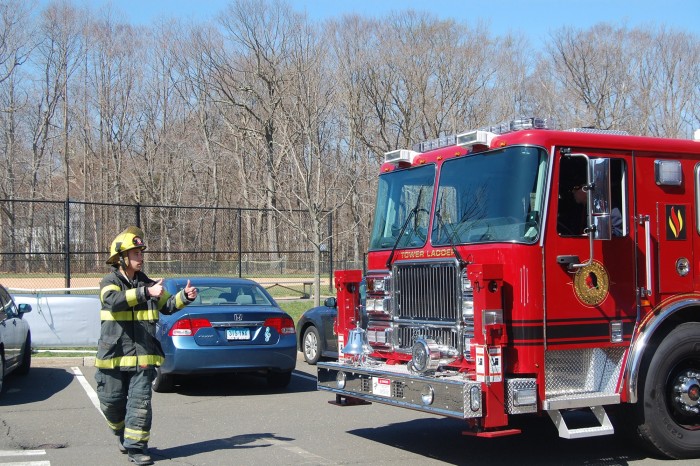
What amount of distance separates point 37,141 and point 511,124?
46.7 meters

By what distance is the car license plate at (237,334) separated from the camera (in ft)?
34.4

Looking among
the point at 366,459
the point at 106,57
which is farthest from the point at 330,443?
the point at 106,57

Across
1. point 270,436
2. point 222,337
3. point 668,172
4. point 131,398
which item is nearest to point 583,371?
point 668,172

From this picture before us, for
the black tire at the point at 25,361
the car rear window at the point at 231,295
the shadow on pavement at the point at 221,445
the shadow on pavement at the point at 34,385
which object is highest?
the car rear window at the point at 231,295

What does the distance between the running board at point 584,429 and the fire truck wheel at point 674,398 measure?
473 millimetres

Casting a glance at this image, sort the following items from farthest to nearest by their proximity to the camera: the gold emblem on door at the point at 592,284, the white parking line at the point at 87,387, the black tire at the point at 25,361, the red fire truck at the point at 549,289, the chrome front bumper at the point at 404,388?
the black tire at the point at 25,361 < the white parking line at the point at 87,387 < the gold emblem on door at the point at 592,284 < the red fire truck at the point at 549,289 < the chrome front bumper at the point at 404,388

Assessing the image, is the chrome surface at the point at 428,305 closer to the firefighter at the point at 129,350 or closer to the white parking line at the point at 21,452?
the firefighter at the point at 129,350

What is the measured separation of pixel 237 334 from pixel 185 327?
677 millimetres

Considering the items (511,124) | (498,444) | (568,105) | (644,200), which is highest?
(568,105)

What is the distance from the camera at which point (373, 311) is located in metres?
8.04

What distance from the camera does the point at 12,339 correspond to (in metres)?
10.9

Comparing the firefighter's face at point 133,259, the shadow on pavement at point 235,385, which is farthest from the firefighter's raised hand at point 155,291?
the shadow on pavement at point 235,385

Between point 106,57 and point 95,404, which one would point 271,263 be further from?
point 106,57

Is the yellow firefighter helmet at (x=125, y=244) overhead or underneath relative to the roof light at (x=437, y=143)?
underneath
